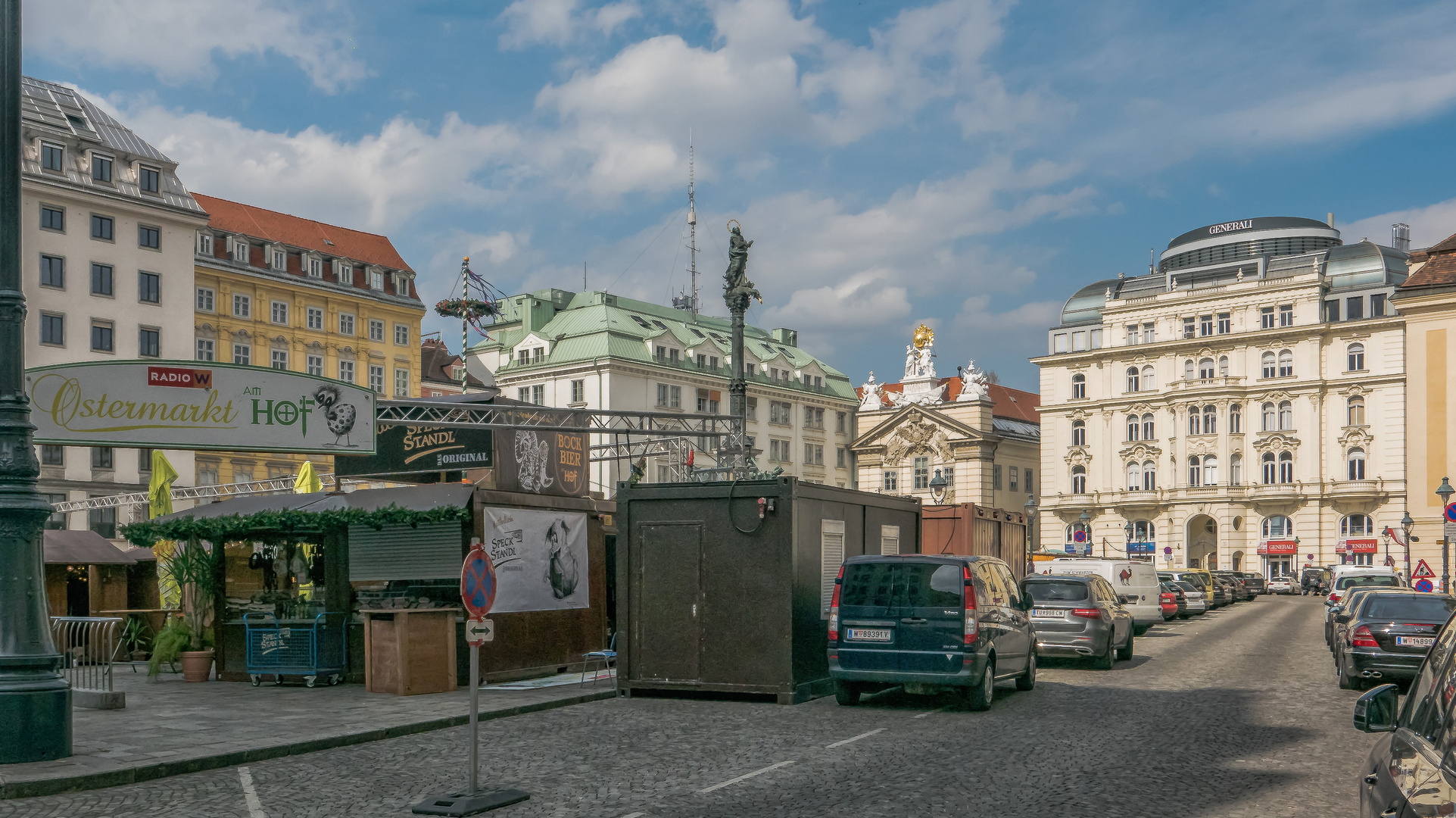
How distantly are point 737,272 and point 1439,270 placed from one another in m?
47.1

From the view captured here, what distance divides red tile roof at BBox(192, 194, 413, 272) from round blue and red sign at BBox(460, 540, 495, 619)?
210 feet

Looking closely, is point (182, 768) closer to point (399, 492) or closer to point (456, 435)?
point (399, 492)

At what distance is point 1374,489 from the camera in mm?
78438

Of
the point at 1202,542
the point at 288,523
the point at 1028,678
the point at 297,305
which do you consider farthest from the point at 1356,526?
the point at 288,523

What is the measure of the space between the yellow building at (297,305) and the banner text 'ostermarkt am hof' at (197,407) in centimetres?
4785

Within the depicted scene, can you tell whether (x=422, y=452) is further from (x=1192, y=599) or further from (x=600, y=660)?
(x=1192, y=599)

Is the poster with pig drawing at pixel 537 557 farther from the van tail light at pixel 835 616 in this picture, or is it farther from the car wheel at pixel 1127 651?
the car wheel at pixel 1127 651

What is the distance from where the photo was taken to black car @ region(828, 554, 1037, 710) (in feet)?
48.8

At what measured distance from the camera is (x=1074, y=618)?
2136 centimetres

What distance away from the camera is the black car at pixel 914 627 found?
14859 millimetres

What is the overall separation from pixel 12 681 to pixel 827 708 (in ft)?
28.5

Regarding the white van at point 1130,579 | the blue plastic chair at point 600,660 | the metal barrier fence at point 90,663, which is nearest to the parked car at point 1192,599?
the white van at point 1130,579

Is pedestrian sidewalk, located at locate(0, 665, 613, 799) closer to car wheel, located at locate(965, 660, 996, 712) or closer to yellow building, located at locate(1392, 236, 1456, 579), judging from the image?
car wheel, located at locate(965, 660, 996, 712)

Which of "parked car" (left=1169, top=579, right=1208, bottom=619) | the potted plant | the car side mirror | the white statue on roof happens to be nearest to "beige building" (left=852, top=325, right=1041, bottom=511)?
the white statue on roof
